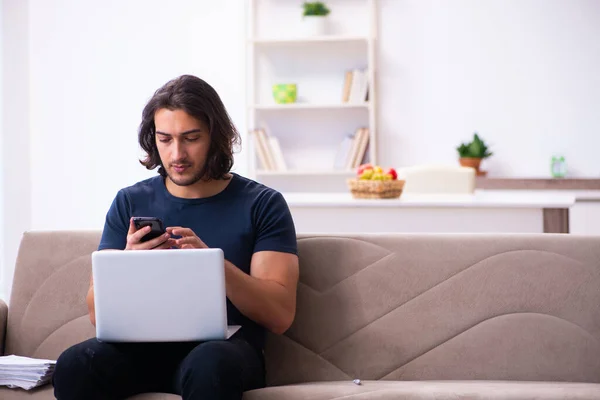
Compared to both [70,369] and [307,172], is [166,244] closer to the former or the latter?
[70,369]

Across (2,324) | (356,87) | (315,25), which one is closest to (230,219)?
(2,324)

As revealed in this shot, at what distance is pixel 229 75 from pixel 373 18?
1.07m

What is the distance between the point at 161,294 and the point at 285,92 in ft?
12.8

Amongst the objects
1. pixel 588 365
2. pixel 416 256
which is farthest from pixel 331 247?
pixel 588 365

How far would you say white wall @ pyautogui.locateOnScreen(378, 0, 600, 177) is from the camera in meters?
5.56

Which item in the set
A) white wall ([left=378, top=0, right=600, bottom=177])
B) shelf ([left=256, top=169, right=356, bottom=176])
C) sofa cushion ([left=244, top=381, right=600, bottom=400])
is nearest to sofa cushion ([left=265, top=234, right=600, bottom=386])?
sofa cushion ([left=244, top=381, right=600, bottom=400])

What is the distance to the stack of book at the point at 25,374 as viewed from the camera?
1913mm

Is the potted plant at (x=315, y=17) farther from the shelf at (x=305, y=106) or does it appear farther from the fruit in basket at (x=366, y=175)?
the fruit in basket at (x=366, y=175)

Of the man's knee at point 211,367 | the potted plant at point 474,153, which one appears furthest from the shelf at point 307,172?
the man's knee at point 211,367

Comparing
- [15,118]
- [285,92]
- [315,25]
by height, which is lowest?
[15,118]

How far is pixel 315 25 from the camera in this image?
218 inches

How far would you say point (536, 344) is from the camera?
6.78 feet

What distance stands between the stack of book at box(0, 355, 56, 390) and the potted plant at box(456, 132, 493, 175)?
12.8 ft

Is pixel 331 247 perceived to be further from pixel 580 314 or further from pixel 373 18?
pixel 373 18
